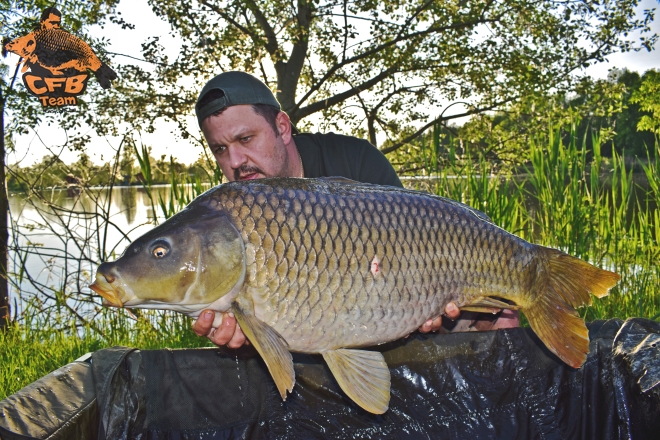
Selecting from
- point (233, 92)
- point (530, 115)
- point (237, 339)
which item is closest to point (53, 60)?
point (233, 92)

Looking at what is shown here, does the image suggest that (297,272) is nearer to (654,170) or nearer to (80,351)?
(80,351)

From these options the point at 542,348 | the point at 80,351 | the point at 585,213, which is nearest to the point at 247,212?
the point at 542,348

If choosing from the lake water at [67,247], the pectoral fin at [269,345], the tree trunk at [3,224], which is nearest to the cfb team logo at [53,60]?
the tree trunk at [3,224]

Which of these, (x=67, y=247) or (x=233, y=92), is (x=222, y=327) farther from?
(x=67, y=247)

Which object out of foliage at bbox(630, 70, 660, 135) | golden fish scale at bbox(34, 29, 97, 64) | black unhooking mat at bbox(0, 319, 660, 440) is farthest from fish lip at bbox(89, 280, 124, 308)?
foliage at bbox(630, 70, 660, 135)

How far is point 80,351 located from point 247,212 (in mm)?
1520

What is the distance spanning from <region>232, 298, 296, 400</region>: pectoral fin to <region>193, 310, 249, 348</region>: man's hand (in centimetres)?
9

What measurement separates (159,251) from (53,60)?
3384 millimetres

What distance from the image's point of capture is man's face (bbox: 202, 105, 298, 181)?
2.01m

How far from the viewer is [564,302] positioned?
1518 millimetres

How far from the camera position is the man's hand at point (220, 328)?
1.31 m

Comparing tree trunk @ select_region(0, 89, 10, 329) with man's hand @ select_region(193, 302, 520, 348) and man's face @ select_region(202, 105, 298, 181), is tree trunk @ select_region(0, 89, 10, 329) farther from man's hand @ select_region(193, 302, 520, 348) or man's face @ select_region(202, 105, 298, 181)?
man's hand @ select_region(193, 302, 520, 348)

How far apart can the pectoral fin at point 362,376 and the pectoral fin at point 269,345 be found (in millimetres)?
134

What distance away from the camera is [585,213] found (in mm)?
2871
